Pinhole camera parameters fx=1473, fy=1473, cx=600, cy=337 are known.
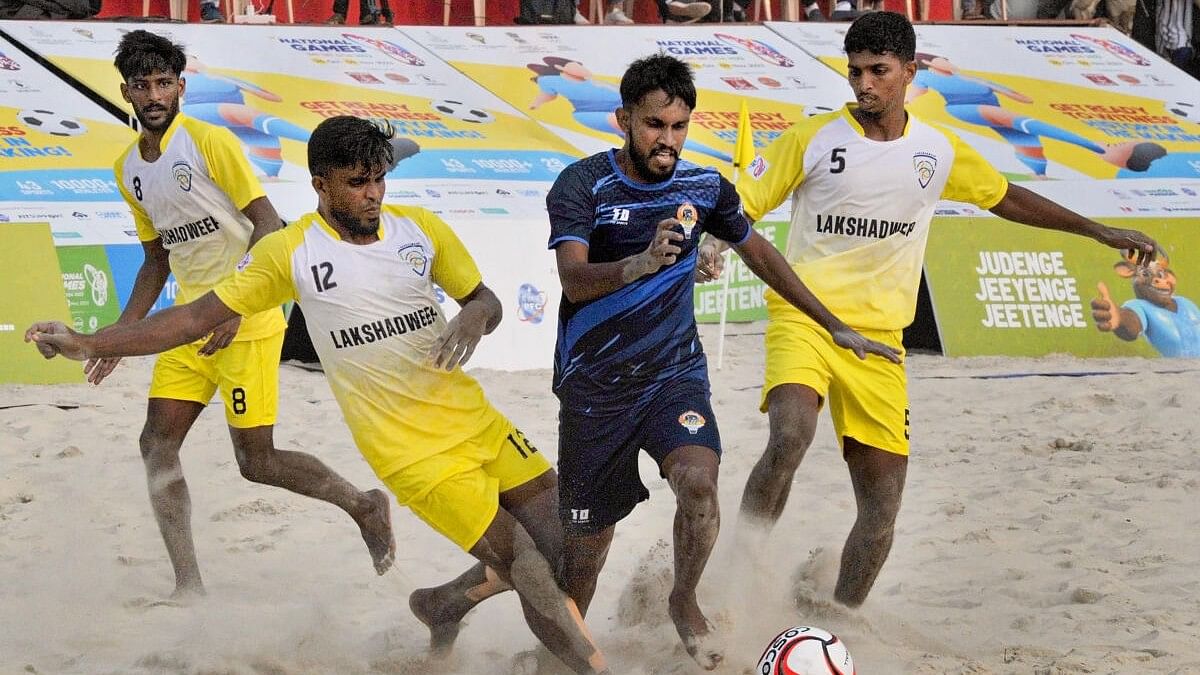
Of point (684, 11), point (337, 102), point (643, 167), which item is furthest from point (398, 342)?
point (684, 11)

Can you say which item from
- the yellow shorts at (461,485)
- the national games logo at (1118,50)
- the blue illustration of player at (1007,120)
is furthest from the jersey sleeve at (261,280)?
the national games logo at (1118,50)

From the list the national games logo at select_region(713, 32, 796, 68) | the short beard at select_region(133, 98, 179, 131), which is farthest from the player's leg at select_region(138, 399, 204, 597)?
the national games logo at select_region(713, 32, 796, 68)

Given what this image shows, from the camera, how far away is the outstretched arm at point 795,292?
15.9 feet

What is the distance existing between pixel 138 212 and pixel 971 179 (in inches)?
131

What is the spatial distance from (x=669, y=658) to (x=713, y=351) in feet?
18.1

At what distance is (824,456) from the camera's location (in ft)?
26.9

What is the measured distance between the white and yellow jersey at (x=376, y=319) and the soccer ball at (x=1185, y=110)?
903 centimetres

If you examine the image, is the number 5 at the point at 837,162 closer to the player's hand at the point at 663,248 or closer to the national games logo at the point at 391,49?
the player's hand at the point at 663,248

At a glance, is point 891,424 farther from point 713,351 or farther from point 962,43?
point 962,43

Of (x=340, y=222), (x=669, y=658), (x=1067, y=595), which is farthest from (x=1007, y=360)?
(x=340, y=222)

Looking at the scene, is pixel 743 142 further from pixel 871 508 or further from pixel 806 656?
pixel 806 656

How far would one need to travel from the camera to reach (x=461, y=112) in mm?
11148

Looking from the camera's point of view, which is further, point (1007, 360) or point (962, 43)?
point (962, 43)

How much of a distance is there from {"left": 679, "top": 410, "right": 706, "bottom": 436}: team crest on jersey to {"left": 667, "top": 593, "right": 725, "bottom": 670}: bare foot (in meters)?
0.52
